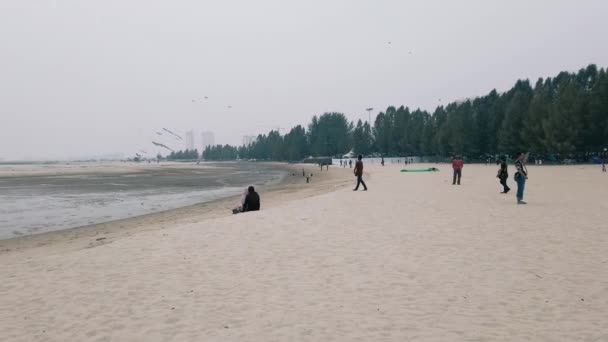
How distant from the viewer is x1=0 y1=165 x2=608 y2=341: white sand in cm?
519

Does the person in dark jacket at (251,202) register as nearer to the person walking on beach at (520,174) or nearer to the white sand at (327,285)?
the white sand at (327,285)

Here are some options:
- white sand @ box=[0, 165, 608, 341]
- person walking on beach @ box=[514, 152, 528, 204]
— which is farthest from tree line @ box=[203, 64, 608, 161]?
white sand @ box=[0, 165, 608, 341]

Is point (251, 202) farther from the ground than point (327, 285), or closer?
farther from the ground

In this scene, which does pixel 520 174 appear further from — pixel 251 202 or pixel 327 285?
pixel 327 285

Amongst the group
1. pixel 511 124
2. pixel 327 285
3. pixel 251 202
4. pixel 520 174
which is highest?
pixel 511 124

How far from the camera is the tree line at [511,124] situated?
213 feet

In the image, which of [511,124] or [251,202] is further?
[511,124]

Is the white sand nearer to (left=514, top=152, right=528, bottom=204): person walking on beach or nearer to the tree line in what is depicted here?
(left=514, top=152, right=528, bottom=204): person walking on beach

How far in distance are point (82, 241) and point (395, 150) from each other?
126 metres

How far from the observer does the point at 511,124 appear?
7631 centimetres

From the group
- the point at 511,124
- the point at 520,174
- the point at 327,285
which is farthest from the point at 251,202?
the point at 511,124

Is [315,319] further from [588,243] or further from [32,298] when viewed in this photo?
[588,243]

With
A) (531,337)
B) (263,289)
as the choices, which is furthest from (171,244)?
(531,337)

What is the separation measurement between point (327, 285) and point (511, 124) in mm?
80738
